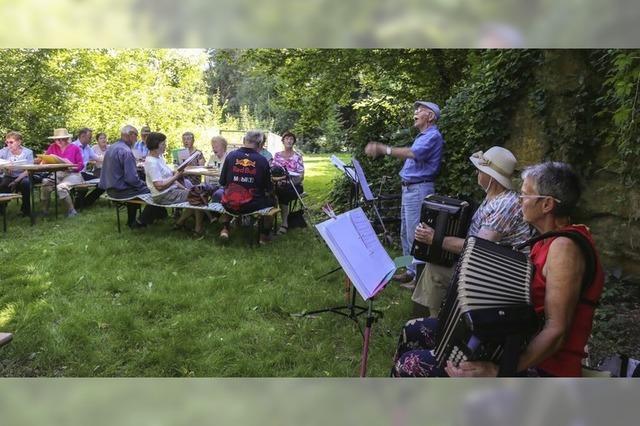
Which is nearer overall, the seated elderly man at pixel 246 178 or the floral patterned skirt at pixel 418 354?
the floral patterned skirt at pixel 418 354

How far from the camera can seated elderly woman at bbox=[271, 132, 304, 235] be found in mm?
6488

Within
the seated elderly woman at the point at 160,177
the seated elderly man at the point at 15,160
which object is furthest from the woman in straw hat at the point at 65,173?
the seated elderly woman at the point at 160,177

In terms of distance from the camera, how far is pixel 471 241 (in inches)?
71.2

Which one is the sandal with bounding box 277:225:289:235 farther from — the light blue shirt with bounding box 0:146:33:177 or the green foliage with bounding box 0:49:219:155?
the green foliage with bounding box 0:49:219:155

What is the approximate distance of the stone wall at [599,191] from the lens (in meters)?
4.03

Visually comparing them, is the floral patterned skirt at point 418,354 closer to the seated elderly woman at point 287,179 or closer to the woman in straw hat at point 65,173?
the seated elderly woman at point 287,179

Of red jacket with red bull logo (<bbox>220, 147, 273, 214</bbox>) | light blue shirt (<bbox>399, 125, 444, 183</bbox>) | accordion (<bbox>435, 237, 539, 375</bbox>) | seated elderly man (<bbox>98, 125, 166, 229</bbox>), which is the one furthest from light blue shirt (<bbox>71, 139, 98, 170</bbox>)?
accordion (<bbox>435, 237, 539, 375</bbox>)

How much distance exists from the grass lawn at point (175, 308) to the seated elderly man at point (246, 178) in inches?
20.2

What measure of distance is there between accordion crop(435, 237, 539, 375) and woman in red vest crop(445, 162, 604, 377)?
7 centimetres

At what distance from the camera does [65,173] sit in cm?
729

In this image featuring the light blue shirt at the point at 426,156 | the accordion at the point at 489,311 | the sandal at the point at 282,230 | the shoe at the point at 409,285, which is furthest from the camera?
the sandal at the point at 282,230

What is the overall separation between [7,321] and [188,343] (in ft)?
4.63

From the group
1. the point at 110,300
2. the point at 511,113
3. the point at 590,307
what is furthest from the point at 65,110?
the point at 590,307

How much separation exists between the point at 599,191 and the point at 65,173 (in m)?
7.08
